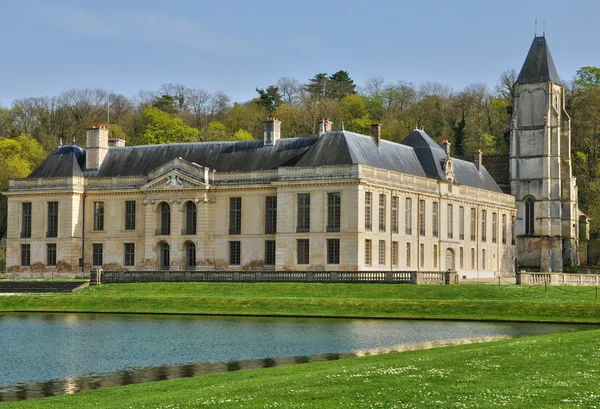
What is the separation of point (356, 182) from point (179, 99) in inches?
2515

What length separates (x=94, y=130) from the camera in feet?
228

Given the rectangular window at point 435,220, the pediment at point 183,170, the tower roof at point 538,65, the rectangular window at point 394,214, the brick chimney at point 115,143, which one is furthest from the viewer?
the tower roof at point 538,65

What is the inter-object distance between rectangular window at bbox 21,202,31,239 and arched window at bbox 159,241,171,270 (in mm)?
9201

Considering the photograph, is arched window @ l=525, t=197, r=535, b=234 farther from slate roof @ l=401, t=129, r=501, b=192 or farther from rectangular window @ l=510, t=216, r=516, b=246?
slate roof @ l=401, t=129, r=501, b=192

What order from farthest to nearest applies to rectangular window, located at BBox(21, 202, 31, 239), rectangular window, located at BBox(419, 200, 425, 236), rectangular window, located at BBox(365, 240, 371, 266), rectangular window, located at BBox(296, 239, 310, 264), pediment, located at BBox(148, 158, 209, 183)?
rectangular window, located at BBox(21, 202, 31, 239) → rectangular window, located at BBox(419, 200, 425, 236) → pediment, located at BBox(148, 158, 209, 183) → rectangular window, located at BBox(296, 239, 310, 264) → rectangular window, located at BBox(365, 240, 371, 266)

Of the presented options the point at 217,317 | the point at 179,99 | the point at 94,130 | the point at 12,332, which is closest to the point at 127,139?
the point at 179,99

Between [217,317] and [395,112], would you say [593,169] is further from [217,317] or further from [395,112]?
[217,317]

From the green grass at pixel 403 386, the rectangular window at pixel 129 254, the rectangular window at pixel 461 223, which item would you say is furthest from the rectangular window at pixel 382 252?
the green grass at pixel 403 386

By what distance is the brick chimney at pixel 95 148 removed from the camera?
69375mm

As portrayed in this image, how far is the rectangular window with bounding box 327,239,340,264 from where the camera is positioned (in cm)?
5988

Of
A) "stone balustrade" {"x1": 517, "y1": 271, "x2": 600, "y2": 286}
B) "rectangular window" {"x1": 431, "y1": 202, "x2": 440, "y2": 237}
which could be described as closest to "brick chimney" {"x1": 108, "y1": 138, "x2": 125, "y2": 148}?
"rectangular window" {"x1": 431, "y1": 202, "x2": 440, "y2": 237}

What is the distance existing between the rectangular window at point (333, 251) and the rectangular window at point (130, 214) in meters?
14.0

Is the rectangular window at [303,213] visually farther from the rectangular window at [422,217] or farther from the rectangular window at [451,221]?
the rectangular window at [451,221]

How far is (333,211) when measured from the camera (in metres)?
60.2
